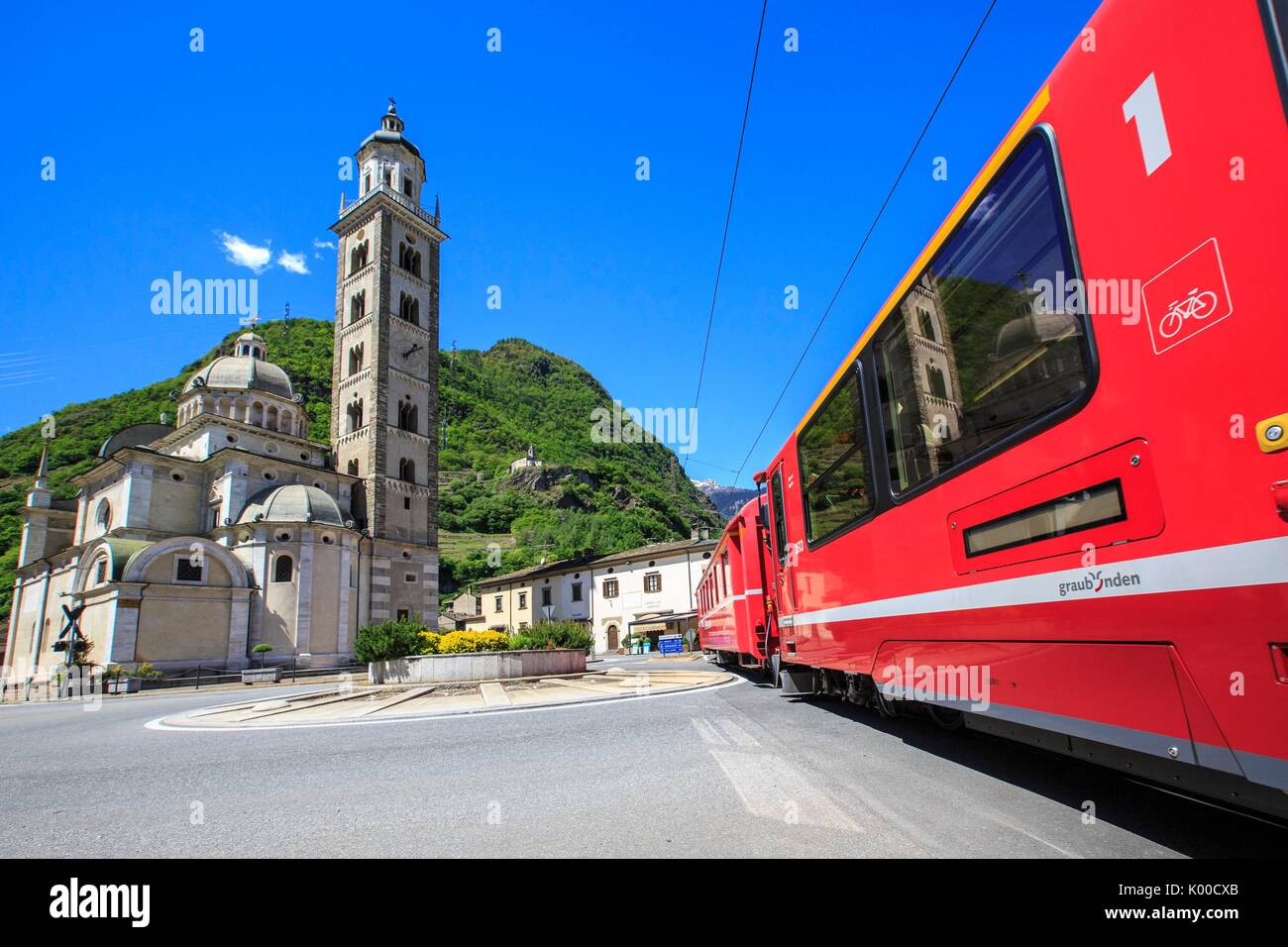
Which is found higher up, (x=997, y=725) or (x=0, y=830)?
(x=997, y=725)

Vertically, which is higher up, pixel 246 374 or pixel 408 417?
pixel 246 374

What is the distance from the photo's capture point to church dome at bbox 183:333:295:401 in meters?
42.3

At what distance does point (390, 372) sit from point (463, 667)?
28307 mm

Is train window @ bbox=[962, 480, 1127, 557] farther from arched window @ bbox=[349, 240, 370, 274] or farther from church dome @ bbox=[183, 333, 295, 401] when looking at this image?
arched window @ bbox=[349, 240, 370, 274]

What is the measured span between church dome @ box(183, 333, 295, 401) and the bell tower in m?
4.18

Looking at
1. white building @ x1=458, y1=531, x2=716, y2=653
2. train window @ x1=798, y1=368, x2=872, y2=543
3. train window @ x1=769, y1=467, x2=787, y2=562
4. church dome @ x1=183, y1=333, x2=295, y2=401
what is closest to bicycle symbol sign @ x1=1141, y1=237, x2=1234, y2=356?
train window @ x1=798, y1=368, x2=872, y2=543

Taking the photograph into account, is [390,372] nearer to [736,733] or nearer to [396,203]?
[396,203]

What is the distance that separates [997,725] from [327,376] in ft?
318

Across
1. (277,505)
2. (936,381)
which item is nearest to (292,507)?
(277,505)

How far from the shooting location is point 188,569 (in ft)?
107

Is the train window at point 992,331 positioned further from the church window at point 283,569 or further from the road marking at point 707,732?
the church window at point 283,569
